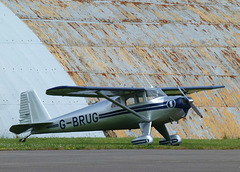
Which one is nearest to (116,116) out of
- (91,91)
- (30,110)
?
(91,91)

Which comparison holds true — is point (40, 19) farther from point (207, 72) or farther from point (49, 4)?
point (207, 72)

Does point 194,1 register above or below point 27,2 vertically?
above

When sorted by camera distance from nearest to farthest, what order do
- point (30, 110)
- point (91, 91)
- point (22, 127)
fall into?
point (91, 91)
point (22, 127)
point (30, 110)

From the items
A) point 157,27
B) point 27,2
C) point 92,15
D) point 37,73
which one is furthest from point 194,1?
point 37,73

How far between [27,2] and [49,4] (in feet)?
4.50

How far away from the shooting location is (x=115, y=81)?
30.7m

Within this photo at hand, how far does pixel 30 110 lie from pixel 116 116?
3547 millimetres

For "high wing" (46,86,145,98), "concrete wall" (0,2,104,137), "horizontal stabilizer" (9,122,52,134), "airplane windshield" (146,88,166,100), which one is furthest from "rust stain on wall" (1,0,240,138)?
"airplane windshield" (146,88,166,100)

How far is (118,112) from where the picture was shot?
74.7 ft

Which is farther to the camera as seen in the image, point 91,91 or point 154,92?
point 154,92

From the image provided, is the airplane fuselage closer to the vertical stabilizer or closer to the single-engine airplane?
the single-engine airplane

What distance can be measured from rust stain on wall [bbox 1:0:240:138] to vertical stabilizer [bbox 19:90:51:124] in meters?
5.24

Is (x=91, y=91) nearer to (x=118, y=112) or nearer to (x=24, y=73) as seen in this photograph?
(x=118, y=112)

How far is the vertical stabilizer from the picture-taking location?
77.6ft
